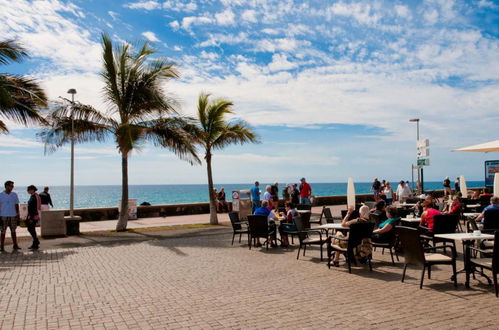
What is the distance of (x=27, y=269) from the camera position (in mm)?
9016

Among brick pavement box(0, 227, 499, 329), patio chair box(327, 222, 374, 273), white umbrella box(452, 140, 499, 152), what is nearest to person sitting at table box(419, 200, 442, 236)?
brick pavement box(0, 227, 499, 329)

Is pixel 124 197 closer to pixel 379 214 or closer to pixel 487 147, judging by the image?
pixel 379 214

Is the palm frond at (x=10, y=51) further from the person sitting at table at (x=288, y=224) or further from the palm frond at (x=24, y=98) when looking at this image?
the person sitting at table at (x=288, y=224)

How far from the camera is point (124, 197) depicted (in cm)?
1636

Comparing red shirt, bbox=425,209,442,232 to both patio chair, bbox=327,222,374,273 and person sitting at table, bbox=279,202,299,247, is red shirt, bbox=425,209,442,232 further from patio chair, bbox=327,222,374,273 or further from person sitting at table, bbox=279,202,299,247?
person sitting at table, bbox=279,202,299,247

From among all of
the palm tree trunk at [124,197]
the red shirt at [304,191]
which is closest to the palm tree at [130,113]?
the palm tree trunk at [124,197]

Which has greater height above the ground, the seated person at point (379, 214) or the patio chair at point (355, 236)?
the seated person at point (379, 214)

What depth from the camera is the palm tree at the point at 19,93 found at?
1371 centimetres

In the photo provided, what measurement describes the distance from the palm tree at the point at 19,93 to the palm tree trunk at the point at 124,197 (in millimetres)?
3292

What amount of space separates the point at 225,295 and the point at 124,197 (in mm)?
10728

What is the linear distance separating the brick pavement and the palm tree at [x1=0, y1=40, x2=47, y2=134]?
5849 mm

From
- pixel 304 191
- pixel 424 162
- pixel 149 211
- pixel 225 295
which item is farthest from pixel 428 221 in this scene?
pixel 149 211

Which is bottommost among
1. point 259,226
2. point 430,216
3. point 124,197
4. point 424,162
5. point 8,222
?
point 259,226

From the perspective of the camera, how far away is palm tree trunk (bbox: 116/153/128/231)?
52.9 ft
